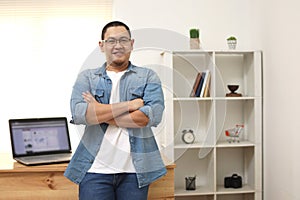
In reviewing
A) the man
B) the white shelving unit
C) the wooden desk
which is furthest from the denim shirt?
the white shelving unit

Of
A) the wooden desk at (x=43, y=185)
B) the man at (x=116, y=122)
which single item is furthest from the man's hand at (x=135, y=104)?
the wooden desk at (x=43, y=185)

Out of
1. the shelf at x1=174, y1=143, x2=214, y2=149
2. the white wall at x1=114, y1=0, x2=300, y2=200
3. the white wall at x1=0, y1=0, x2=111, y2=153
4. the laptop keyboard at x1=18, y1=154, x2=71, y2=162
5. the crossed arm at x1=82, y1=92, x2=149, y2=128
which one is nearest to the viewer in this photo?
the crossed arm at x1=82, y1=92, x2=149, y2=128

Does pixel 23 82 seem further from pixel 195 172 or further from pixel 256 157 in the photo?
pixel 256 157

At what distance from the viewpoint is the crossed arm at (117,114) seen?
6.80 feet

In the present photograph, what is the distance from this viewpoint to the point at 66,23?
3340mm

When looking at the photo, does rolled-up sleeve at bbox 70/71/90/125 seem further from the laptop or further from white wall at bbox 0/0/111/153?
white wall at bbox 0/0/111/153

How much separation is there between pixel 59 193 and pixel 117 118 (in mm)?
762

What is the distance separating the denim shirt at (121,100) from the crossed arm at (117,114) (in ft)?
0.08

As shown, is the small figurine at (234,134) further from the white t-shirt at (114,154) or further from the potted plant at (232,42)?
the white t-shirt at (114,154)

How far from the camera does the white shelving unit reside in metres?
3.24

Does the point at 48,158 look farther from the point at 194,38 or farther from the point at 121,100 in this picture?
the point at 194,38

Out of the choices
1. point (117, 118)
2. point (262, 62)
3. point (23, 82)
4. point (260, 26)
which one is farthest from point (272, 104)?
point (23, 82)

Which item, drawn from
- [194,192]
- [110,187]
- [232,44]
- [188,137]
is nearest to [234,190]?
[194,192]

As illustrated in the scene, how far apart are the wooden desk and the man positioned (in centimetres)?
44
